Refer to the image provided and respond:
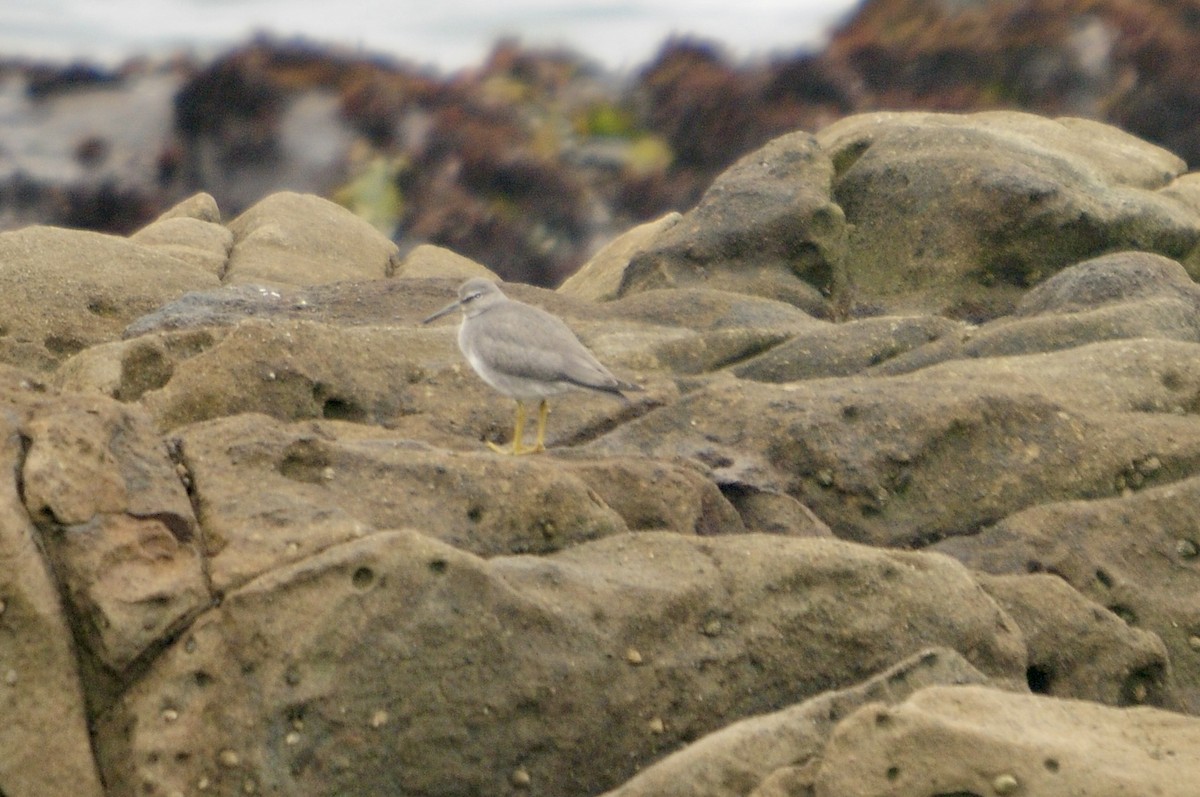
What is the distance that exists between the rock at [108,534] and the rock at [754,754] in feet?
5.08

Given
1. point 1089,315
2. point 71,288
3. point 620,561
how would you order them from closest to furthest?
1. point 620,561
2. point 1089,315
3. point 71,288

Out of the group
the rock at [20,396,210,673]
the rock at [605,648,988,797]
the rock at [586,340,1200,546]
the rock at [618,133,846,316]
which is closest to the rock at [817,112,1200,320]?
the rock at [618,133,846,316]

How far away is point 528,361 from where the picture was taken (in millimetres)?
7316

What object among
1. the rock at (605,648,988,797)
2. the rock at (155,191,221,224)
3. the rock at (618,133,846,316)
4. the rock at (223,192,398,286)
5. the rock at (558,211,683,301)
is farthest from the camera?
the rock at (155,191,221,224)

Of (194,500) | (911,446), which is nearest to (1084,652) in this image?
(911,446)

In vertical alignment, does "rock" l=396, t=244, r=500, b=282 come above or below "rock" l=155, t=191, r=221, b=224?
above

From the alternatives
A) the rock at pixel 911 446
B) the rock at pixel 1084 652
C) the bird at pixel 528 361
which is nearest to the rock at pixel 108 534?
the bird at pixel 528 361

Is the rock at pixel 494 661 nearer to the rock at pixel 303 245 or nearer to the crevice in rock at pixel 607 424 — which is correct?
the crevice in rock at pixel 607 424

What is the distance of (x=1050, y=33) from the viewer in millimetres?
19312

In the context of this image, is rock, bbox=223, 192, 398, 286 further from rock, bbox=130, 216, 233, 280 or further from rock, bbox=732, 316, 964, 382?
rock, bbox=732, 316, 964, 382

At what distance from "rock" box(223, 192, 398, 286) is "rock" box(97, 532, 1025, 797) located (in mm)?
6976

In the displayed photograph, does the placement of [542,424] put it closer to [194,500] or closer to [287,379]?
[287,379]

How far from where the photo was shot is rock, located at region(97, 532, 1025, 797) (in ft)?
16.3

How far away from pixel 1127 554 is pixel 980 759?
3035 mm
